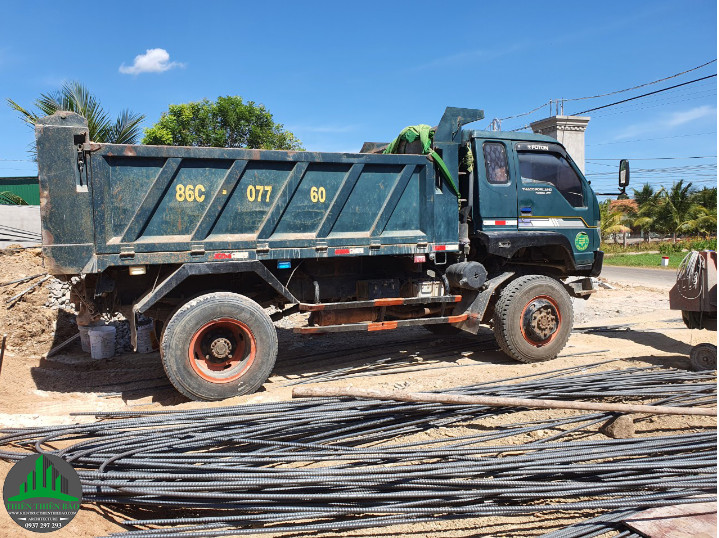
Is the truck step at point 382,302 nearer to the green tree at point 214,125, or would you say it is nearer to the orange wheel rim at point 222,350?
the orange wheel rim at point 222,350

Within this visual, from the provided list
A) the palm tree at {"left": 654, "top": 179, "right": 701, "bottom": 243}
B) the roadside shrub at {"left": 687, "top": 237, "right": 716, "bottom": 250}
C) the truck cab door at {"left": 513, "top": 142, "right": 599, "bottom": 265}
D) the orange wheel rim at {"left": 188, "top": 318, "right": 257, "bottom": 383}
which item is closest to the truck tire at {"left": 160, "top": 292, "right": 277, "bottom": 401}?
the orange wheel rim at {"left": 188, "top": 318, "right": 257, "bottom": 383}

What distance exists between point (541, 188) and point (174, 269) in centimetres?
466

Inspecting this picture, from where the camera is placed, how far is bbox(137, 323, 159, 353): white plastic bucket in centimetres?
754

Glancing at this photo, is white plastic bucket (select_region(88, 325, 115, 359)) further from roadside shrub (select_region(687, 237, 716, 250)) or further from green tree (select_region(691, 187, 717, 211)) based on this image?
green tree (select_region(691, 187, 717, 211))

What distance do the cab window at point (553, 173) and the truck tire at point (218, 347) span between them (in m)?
3.91

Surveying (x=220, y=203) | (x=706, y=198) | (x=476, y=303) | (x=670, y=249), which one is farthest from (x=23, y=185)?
(x=706, y=198)

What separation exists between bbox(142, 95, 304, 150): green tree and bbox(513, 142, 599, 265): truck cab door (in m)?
13.0

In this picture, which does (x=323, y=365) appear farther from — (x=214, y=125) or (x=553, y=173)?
(x=214, y=125)

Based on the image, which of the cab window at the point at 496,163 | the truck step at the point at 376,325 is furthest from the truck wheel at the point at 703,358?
the cab window at the point at 496,163

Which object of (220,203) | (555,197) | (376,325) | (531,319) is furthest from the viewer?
(555,197)

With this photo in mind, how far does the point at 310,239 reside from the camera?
19.3ft

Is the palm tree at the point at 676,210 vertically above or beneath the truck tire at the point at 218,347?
above

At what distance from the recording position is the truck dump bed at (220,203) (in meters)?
4.98

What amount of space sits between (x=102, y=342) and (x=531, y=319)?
565 centimetres
